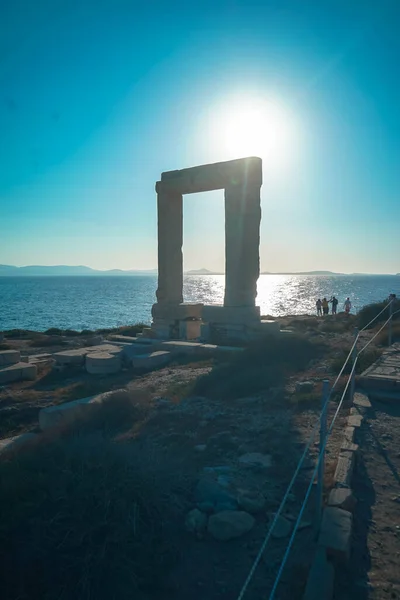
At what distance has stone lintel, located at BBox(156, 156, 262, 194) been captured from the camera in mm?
13320

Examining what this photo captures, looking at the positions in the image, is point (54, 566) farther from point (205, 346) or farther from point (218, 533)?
point (205, 346)

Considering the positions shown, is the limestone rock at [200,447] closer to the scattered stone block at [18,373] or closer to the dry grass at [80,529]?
the dry grass at [80,529]

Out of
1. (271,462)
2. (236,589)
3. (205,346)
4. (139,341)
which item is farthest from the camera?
(139,341)

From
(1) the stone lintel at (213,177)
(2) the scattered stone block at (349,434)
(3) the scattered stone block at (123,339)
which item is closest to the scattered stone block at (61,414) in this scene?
(2) the scattered stone block at (349,434)

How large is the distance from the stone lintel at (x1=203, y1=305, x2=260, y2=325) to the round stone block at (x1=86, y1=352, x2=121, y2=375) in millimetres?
3766

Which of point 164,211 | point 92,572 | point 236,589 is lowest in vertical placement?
point 236,589

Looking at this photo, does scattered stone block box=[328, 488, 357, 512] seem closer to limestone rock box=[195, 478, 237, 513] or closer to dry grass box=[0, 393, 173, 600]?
limestone rock box=[195, 478, 237, 513]

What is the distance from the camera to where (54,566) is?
3357 mm

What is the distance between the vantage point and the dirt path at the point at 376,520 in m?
3.35

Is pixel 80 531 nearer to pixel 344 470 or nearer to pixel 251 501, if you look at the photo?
pixel 251 501

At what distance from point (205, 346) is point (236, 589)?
9.41m

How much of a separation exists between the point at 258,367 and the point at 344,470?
214 inches

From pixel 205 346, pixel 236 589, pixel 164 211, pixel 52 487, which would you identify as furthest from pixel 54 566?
pixel 164 211

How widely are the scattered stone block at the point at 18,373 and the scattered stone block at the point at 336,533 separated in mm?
8919
